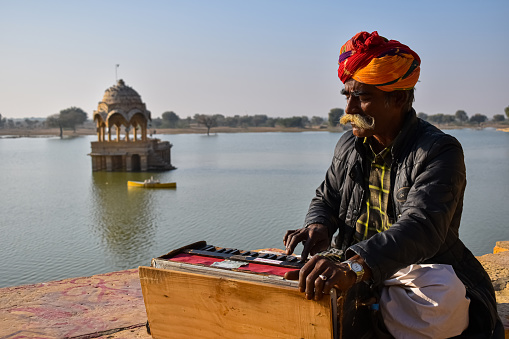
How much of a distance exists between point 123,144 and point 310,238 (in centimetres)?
2419

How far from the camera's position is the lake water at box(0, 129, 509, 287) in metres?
9.78

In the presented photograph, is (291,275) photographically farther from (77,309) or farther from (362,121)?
(77,309)

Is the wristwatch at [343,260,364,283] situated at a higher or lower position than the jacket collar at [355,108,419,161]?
lower

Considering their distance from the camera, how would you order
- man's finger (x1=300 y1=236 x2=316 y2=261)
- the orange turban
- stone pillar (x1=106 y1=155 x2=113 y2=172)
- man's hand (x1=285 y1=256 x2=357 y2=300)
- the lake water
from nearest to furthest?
1. man's hand (x1=285 y1=256 x2=357 y2=300)
2. the orange turban
3. man's finger (x1=300 y1=236 x2=316 y2=261)
4. the lake water
5. stone pillar (x1=106 y1=155 x2=113 y2=172)

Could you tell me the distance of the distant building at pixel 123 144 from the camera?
2544 centimetres

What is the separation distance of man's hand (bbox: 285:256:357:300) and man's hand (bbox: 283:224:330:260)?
Answer: 51 centimetres

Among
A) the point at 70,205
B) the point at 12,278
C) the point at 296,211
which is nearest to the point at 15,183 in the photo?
the point at 70,205

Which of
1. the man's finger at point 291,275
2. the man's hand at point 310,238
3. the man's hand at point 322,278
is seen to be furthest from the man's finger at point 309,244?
the man's hand at point 322,278

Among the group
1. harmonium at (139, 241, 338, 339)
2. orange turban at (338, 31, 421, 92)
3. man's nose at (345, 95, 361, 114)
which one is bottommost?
harmonium at (139, 241, 338, 339)

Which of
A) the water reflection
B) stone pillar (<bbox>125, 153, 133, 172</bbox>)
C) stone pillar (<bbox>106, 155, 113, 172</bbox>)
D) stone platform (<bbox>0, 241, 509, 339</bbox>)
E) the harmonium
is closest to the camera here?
the harmonium

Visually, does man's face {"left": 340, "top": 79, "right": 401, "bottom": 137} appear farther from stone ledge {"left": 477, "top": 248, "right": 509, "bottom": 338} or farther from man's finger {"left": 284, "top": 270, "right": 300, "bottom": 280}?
stone ledge {"left": 477, "top": 248, "right": 509, "bottom": 338}

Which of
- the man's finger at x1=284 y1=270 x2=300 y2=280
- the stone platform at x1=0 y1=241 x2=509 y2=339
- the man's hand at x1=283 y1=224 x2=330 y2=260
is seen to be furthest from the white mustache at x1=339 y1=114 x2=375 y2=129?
the stone platform at x1=0 y1=241 x2=509 y2=339

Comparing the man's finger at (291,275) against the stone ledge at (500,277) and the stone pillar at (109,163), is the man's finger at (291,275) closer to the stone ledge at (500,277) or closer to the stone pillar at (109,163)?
the stone ledge at (500,277)

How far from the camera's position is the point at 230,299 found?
1.86 m
